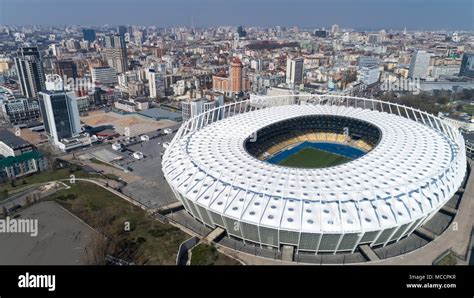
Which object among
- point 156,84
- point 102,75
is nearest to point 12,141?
point 156,84

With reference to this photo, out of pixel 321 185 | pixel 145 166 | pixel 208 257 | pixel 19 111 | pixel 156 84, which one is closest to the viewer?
pixel 208 257

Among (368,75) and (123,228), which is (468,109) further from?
(123,228)

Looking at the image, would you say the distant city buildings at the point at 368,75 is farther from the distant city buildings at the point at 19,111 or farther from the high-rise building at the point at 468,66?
the distant city buildings at the point at 19,111

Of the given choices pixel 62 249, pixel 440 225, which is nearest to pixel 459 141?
pixel 440 225

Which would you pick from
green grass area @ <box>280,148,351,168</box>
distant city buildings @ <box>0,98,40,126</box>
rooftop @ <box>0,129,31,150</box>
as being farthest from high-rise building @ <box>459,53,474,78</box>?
distant city buildings @ <box>0,98,40,126</box>

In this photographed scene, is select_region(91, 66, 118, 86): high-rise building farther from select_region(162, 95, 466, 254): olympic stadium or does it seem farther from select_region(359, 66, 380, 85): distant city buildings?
select_region(359, 66, 380, 85): distant city buildings

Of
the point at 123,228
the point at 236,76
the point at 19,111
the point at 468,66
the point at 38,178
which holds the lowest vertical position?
the point at 38,178

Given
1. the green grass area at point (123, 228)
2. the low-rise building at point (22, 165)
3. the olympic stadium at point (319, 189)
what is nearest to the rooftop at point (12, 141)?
the low-rise building at point (22, 165)
